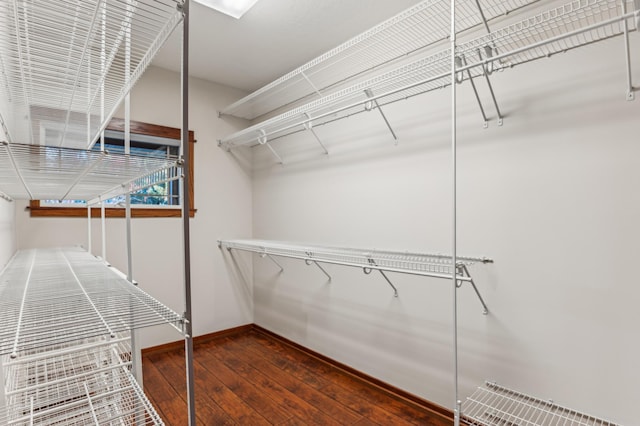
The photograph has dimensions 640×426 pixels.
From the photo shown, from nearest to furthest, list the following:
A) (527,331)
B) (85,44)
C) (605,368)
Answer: (85,44) → (605,368) → (527,331)

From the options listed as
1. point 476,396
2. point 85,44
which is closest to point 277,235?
point 476,396

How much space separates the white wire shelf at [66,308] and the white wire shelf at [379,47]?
1574 mm

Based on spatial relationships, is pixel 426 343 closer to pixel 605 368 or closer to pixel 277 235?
pixel 605 368

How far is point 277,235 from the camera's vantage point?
2.99m

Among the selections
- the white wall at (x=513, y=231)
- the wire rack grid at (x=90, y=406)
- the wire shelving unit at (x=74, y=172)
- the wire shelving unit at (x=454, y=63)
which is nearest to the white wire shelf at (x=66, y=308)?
the wire shelving unit at (x=74, y=172)

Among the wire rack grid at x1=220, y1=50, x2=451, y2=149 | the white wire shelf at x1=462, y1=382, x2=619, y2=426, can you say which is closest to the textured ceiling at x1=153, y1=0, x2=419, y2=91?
the wire rack grid at x1=220, y1=50, x2=451, y2=149

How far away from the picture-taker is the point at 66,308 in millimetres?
814

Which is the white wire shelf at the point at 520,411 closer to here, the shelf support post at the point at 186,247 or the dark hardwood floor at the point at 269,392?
the dark hardwood floor at the point at 269,392

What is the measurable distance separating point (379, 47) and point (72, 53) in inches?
63.6

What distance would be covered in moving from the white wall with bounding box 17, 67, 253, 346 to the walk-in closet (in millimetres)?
19

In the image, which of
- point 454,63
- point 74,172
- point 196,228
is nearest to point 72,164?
point 74,172

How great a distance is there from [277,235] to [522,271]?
1997 millimetres

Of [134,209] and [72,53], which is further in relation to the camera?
[134,209]

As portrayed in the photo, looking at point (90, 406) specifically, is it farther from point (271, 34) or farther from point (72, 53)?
point (271, 34)
